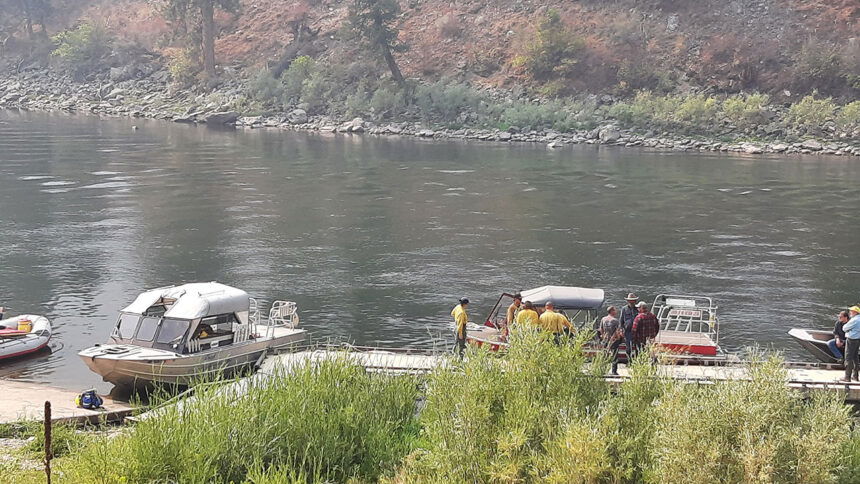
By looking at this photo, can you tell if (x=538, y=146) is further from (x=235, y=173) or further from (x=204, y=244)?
(x=204, y=244)

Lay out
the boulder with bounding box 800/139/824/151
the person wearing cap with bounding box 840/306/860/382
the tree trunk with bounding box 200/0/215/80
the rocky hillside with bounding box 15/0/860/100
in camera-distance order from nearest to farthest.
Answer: the person wearing cap with bounding box 840/306/860/382, the boulder with bounding box 800/139/824/151, the rocky hillside with bounding box 15/0/860/100, the tree trunk with bounding box 200/0/215/80

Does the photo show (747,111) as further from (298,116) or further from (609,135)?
(298,116)

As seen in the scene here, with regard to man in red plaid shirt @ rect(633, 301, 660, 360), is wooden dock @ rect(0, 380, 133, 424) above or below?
below

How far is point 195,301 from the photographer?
24.3 m

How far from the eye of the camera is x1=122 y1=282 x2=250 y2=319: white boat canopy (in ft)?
79.2

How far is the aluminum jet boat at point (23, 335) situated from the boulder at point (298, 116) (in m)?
67.0

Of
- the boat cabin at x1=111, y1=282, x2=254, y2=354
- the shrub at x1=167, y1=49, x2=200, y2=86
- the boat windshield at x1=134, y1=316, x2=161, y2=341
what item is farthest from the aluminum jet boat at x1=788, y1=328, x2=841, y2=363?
the shrub at x1=167, y1=49, x2=200, y2=86

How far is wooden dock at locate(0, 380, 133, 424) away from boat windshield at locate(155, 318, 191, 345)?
6.36ft

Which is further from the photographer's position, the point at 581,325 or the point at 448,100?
the point at 448,100

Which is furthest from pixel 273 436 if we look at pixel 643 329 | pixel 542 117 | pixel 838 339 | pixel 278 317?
pixel 542 117

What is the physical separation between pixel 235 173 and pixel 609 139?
34043mm

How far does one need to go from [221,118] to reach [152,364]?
247 feet

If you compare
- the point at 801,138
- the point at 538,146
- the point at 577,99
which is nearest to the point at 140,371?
A: the point at 538,146

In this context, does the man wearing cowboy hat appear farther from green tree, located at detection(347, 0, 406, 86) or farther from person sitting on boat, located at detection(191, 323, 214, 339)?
green tree, located at detection(347, 0, 406, 86)
